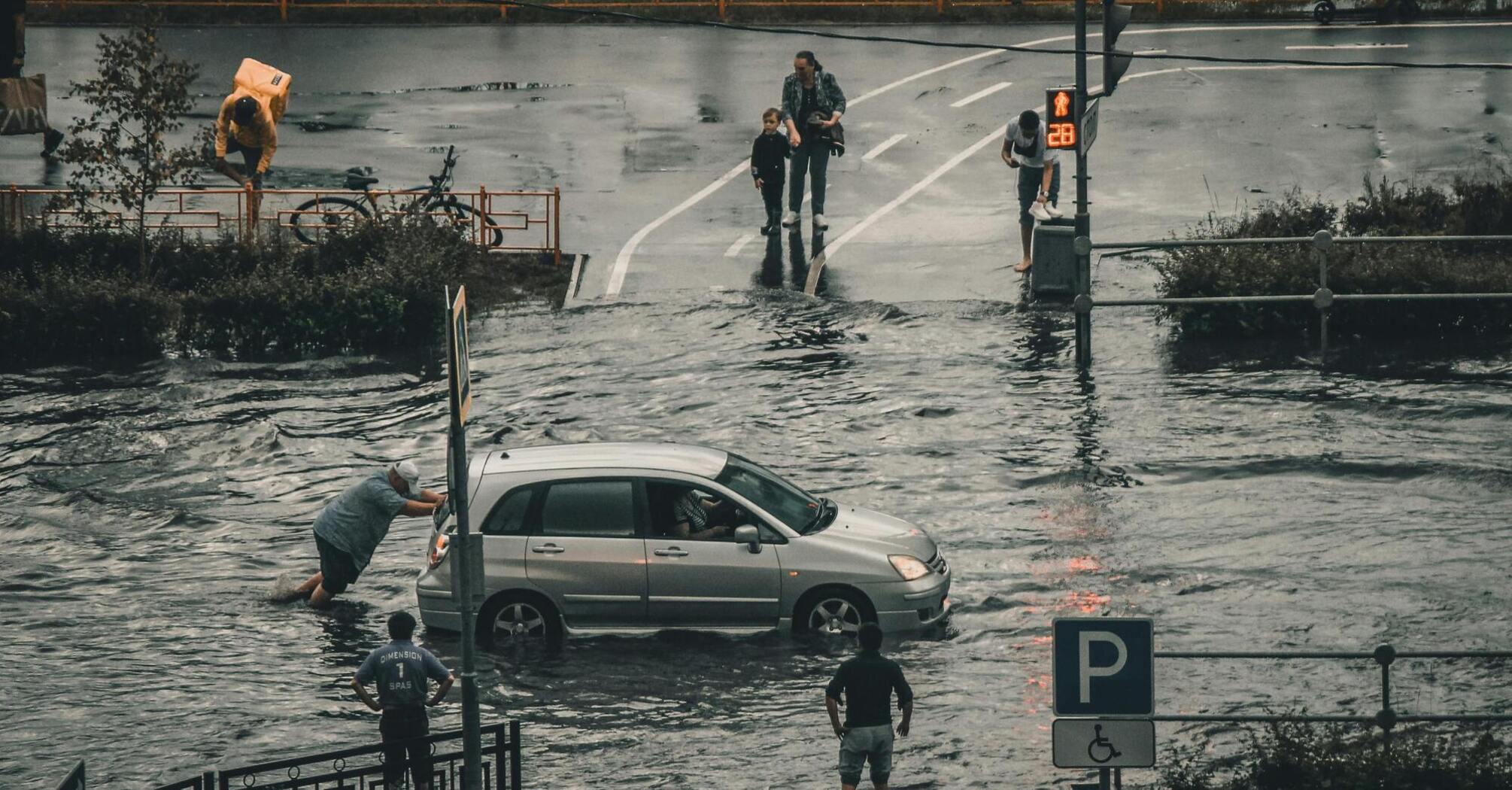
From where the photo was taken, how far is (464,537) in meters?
10.7

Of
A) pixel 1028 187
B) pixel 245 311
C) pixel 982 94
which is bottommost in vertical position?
pixel 245 311

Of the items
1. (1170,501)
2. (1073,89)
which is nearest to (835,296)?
(1073,89)

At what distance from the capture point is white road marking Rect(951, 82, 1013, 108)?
33.1 m

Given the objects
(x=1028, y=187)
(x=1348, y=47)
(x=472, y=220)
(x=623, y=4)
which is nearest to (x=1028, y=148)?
(x=1028, y=187)

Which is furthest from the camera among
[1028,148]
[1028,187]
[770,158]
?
[770,158]

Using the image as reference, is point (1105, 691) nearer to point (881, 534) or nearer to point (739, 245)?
point (881, 534)

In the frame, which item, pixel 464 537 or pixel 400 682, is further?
pixel 400 682

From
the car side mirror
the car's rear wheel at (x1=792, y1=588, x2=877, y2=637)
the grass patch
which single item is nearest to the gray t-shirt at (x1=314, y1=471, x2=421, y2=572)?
the car side mirror

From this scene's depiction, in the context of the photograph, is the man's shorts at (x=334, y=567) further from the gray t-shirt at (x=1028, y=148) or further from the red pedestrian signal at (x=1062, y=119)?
the gray t-shirt at (x=1028, y=148)

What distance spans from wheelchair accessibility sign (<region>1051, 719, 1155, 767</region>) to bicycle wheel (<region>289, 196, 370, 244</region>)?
57.7 ft

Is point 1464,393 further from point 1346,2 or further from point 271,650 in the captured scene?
point 1346,2

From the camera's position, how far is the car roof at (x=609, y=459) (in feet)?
52.0

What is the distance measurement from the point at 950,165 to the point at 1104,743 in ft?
65.9

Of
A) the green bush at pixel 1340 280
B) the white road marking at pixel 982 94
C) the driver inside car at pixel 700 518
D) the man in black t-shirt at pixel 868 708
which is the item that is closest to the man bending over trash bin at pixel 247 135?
the white road marking at pixel 982 94
